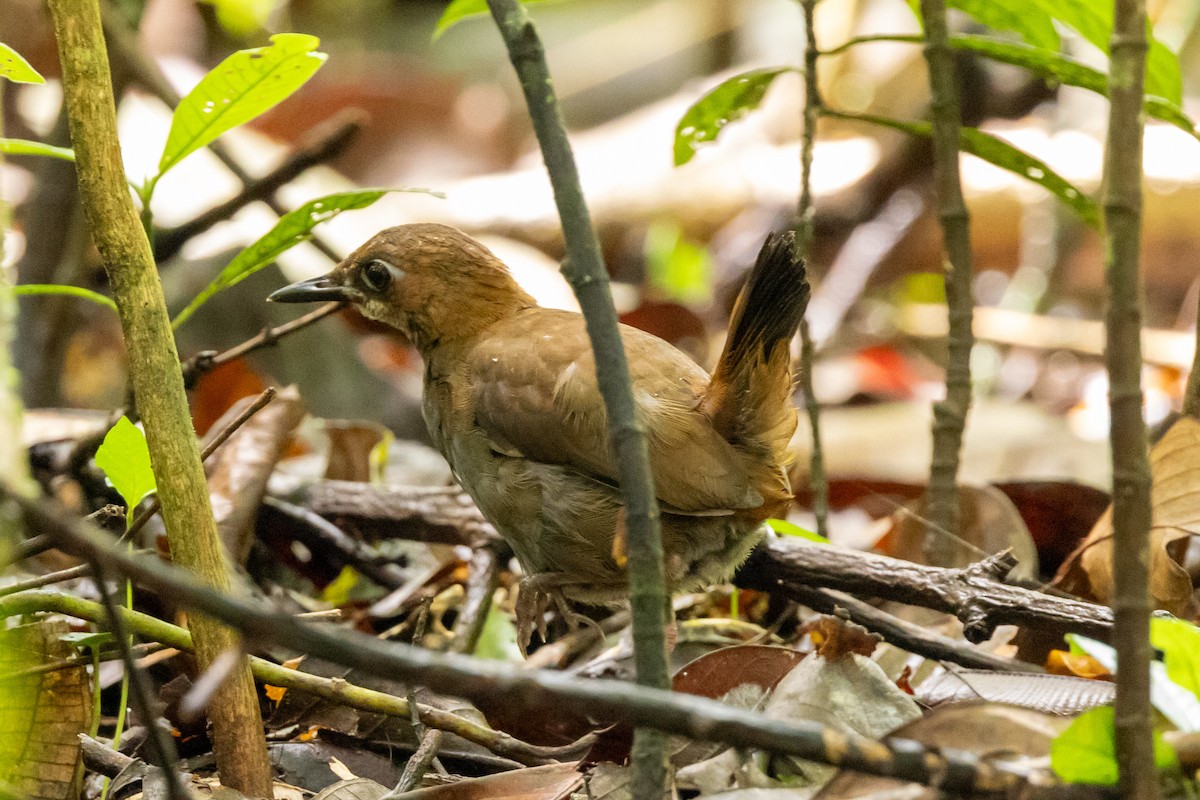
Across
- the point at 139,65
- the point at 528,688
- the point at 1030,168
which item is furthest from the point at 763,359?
the point at 139,65

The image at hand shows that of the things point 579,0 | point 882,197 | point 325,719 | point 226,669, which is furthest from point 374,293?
point 579,0

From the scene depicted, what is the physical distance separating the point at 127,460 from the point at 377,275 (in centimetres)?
129

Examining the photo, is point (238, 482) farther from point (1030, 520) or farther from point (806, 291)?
point (1030, 520)

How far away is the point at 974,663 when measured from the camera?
2.43 m

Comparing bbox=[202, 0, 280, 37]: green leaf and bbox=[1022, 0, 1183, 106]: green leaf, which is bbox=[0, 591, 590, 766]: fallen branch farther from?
bbox=[202, 0, 280, 37]: green leaf

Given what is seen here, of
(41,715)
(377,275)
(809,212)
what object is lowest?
(41,715)

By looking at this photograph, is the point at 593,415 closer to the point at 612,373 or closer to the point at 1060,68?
the point at 612,373

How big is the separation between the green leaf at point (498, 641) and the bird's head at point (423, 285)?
760 millimetres

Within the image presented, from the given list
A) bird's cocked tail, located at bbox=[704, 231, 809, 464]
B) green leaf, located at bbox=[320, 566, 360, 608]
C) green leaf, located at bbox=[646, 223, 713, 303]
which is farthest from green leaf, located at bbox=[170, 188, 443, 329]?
green leaf, located at bbox=[646, 223, 713, 303]

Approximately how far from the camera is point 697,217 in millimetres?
7465

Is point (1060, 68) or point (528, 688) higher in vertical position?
point (1060, 68)

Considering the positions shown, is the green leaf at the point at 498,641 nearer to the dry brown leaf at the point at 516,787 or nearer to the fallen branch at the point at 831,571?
the fallen branch at the point at 831,571

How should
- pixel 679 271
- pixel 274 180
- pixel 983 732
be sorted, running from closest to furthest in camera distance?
pixel 983 732 < pixel 274 180 < pixel 679 271

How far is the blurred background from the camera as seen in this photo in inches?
168
